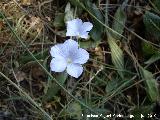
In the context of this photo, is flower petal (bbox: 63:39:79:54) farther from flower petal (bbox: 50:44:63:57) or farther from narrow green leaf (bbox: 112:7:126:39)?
narrow green leaf (bbox: 112:7:126:39)

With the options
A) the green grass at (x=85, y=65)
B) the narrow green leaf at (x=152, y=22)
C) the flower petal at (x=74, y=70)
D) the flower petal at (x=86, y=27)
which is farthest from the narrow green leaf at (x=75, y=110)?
the narrow green leaf at (x=152, y=22)

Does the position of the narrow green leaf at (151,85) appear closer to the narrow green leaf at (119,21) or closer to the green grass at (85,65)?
the green grass at (85,65)

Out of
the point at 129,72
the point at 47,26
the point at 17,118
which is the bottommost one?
the point at 17,118

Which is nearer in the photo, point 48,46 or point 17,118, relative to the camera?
point 17,118

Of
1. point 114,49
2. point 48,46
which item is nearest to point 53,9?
point 48,46

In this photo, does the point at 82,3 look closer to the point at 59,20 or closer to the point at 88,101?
the point at 59,20

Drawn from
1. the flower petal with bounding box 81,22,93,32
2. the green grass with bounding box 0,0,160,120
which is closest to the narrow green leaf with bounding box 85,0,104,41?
the green grass with bounding box 0,0,160,120
